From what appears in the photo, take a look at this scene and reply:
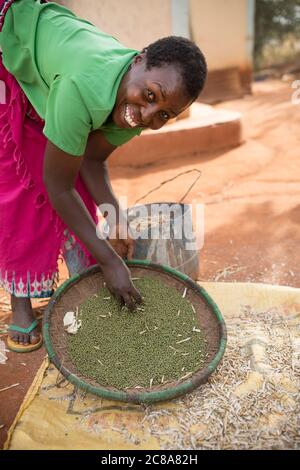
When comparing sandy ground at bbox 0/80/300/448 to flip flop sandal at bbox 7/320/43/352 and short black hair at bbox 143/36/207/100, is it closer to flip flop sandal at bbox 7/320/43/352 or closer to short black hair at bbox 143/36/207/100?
flip flop sandal at bbox 7/320/43/352

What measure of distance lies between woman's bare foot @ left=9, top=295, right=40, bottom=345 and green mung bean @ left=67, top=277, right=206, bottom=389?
1.29 ft

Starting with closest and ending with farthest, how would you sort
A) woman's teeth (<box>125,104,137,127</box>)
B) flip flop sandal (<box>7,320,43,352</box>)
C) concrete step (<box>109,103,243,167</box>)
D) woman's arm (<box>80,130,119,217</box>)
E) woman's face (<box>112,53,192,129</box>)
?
woman's face (<box>112,53,192,129</box>) < woman's teeth (<box>125,104,137,127</box>) < woman's arm (<box>80,130,119,217</box>) < flip flop sandal (<box>7,320,43,352</box>) < concrete step (<box>109,103,243,167</box>)

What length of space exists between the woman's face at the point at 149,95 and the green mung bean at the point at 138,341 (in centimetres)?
80

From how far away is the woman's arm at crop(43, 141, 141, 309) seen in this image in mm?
1747

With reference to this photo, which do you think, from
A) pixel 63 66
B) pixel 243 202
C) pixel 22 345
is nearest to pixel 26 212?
pixel 22 345

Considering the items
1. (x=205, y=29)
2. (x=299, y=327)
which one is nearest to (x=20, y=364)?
(x=299, y=327)

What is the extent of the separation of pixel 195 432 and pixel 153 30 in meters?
4.11

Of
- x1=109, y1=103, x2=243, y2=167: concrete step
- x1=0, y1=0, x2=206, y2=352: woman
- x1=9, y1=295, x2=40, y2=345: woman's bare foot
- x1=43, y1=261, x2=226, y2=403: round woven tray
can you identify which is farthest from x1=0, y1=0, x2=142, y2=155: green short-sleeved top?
x1=109, y1=103, x2=243, y2=167: concrete step

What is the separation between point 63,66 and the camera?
1.63m

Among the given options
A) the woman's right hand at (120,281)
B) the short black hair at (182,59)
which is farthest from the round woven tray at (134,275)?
the short black hair at (182,59)

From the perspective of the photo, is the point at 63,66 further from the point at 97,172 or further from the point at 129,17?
the point at 129,17

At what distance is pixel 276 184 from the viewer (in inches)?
173

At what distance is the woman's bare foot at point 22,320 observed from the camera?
235 cm

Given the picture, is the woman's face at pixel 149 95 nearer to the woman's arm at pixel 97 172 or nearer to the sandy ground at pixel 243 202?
the woman's arm at pixel 97 172
